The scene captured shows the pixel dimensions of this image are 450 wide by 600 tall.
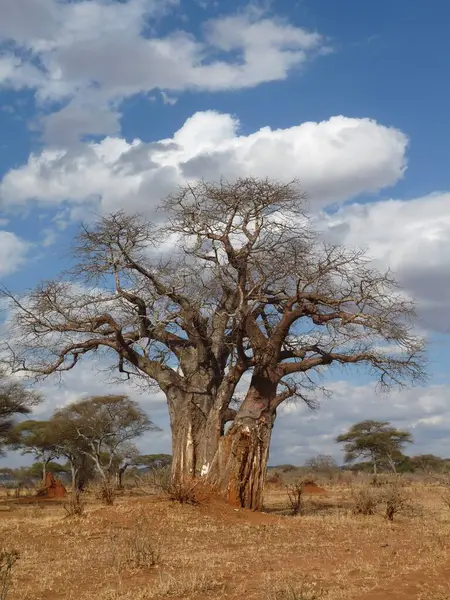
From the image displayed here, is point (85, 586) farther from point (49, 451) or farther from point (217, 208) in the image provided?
point (49, 451)

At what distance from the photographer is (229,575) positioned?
→ 25.1ft

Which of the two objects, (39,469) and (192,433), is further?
(39,469)

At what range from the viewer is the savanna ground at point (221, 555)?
6.83m

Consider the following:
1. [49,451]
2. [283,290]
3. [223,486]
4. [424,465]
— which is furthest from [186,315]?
[424,465]

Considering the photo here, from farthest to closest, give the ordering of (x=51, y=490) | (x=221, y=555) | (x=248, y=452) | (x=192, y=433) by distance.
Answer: (x=51, y=490), (x=192, y=433), (x=248, y=452), (x=221, y=555)

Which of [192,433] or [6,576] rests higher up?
[192,433]

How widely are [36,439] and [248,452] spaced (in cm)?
2264

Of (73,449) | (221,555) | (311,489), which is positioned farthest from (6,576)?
(73,449)

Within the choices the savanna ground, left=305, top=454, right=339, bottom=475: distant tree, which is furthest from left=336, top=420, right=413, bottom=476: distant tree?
the savanna ground

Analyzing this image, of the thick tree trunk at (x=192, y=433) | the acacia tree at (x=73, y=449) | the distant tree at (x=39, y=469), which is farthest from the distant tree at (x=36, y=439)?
the thick tree trunk at (x=192, y=433)

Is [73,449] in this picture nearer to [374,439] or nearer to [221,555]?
[374,439]

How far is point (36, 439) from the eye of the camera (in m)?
34.6

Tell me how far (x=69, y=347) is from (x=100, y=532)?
17.5ft

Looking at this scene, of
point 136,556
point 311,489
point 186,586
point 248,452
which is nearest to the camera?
point 186,586
